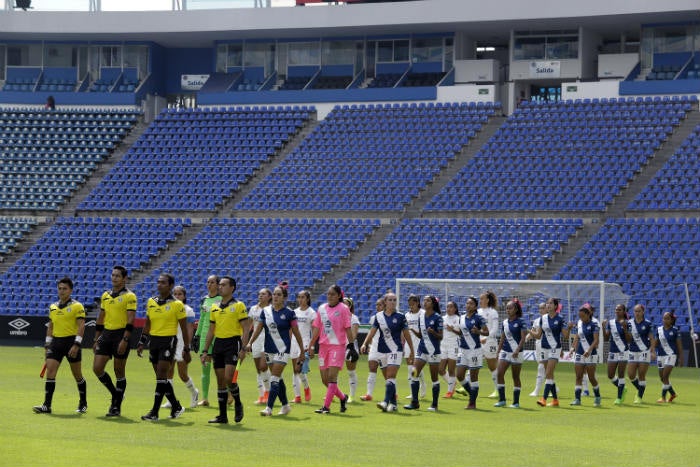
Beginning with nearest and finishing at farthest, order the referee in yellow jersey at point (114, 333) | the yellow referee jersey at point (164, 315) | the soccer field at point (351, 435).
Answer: the soccer field at point (351, 435), the yellow referee jersey at point (164, 315), the referee in yellow jersey at point (114, 333)

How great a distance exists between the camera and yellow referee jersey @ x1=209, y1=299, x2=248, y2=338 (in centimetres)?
1820

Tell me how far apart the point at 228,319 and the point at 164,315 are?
3.39ft

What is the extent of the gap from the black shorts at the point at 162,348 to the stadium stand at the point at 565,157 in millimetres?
27343

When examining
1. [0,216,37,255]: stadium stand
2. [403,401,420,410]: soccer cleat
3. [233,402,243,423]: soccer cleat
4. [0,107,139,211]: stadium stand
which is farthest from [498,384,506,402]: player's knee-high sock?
[0,107,139,211]: stadium stand

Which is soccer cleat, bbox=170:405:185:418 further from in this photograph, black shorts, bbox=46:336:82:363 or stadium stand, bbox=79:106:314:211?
stadium stand, bbox=79:106:314:211

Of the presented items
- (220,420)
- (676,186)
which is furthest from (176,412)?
(676,186)

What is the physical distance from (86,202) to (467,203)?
1558cm

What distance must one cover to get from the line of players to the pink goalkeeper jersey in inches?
0.9

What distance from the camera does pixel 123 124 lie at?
55.0 m

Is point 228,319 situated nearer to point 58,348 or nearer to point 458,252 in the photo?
point 58,348

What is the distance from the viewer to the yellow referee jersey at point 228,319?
59.7 ft

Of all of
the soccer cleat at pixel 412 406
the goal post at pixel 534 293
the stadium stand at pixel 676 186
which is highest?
the stadium stand at pixel 676 186

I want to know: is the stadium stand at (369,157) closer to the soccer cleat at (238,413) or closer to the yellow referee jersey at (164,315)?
the yellow referee jersey at (164,315)

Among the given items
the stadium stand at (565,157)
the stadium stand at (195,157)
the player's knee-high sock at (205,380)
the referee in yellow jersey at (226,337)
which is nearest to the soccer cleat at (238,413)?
the referee in yellow jersey at (226,337)
